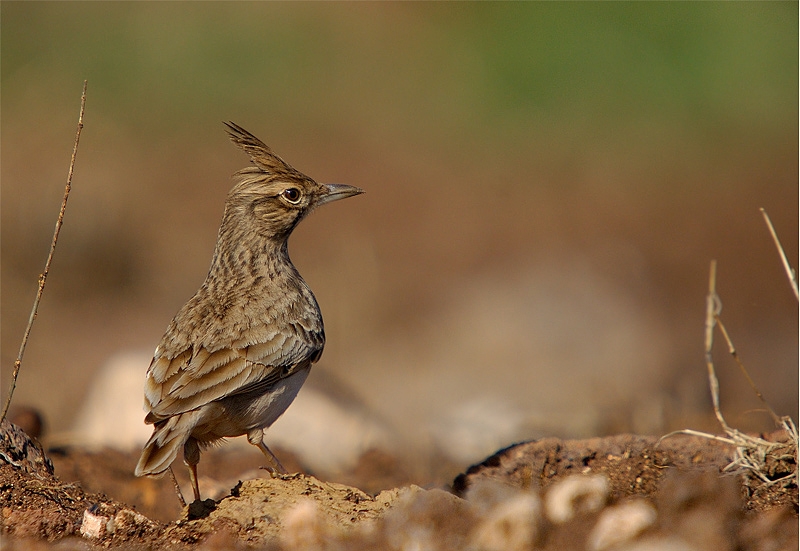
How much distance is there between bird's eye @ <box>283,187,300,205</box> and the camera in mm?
5418

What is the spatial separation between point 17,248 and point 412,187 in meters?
5.43

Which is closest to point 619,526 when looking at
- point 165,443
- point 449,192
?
point 165,443

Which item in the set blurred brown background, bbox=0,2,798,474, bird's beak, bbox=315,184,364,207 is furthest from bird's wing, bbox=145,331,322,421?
blurred brown background, bbox=0,2,798,474

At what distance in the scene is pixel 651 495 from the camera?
13.1 ft

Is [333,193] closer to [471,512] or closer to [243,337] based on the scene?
[243,337]

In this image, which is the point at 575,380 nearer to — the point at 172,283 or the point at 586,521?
the point at 172,283

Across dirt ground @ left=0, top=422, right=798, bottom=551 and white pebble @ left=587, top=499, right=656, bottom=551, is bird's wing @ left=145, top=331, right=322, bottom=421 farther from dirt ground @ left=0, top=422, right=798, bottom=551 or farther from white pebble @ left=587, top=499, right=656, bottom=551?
white pebble @ left=587, top=499, right=656, bottom=551

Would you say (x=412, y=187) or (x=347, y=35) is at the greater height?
(x=347, y=35)

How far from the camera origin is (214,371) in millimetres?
4449

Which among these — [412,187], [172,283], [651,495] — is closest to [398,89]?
[412,187]

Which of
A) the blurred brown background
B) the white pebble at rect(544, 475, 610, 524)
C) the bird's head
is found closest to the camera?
the white pebble at rect(544, 475, 610, 524)

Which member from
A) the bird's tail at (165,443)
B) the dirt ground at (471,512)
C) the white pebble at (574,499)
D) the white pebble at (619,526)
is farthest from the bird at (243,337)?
the white pebble at (619,526)

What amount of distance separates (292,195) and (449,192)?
28.8 ft

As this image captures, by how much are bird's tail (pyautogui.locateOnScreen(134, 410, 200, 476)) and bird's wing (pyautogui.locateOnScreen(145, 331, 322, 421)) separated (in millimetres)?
51
